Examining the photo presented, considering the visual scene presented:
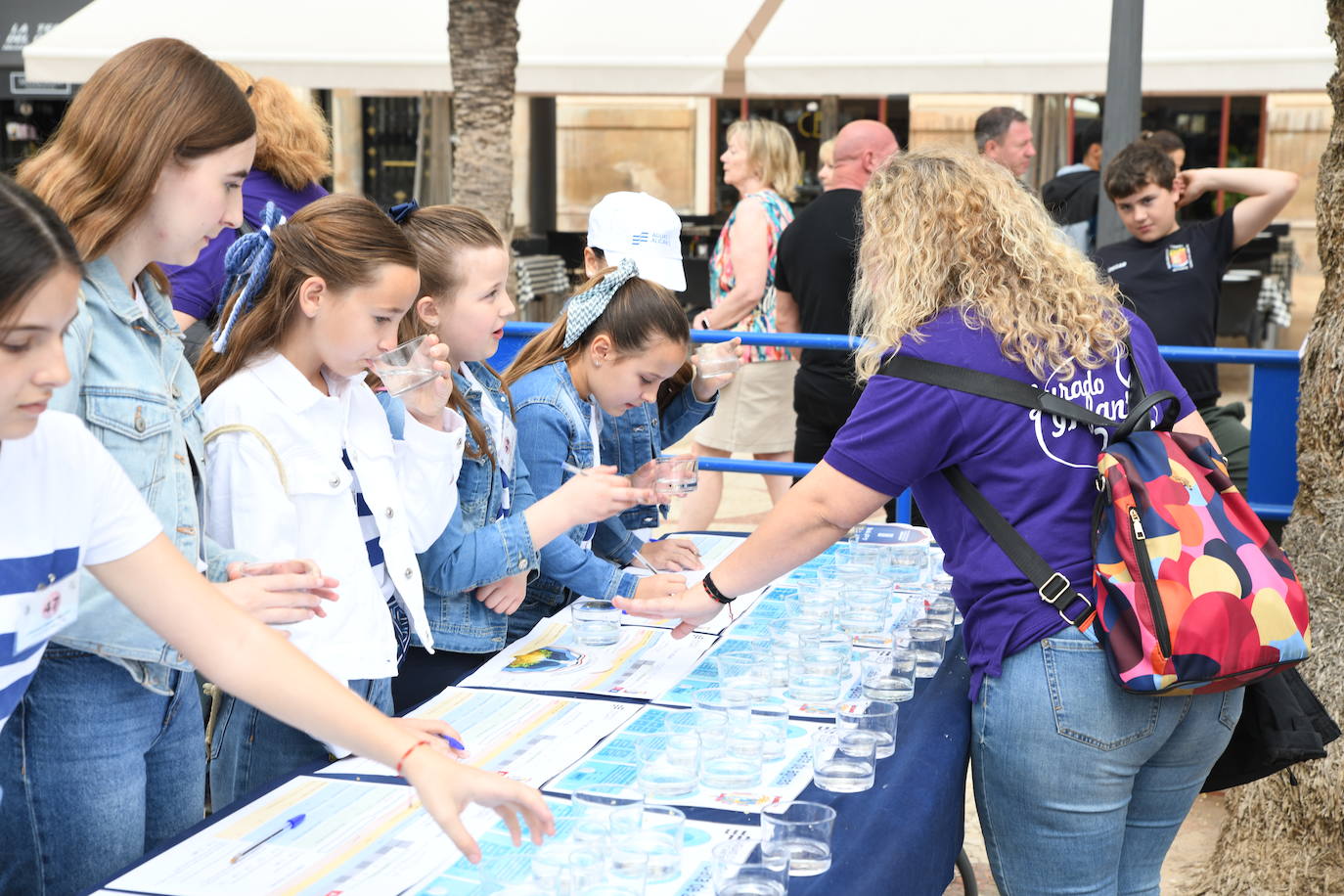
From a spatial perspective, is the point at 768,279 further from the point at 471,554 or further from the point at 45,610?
the point at 45,610

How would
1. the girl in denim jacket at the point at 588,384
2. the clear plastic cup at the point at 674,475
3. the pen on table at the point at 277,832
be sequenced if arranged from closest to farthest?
the pen on table at the point at 277,832
the clear plastic cup at the point at 674,475
the girl in denim jacket at the point at 588,384

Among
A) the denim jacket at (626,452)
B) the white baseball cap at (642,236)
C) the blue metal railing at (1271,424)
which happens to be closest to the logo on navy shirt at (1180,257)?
the blue metal railing at (1271,424)

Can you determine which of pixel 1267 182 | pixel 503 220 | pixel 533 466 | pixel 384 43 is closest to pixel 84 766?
pixel 533 466

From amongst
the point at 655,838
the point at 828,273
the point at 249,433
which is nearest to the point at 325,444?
the point at 249,433

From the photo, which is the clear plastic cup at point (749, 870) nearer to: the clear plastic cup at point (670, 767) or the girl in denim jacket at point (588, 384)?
the clear plastic cup at point (670, 767)

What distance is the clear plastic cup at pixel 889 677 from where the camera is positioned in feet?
8.35

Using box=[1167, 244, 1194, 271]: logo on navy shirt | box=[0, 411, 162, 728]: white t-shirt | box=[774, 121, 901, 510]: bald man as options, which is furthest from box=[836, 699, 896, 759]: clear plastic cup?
box=[1167, 244, 1194, 271]: logo on navy shirt

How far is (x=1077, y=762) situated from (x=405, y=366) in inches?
54.6

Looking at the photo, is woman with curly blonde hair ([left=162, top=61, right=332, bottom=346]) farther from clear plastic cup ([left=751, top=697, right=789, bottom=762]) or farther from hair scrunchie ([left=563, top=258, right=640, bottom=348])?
clear plastic cup ([left=751, top=697, right=789, bottom=762])

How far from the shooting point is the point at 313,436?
93.7 inches

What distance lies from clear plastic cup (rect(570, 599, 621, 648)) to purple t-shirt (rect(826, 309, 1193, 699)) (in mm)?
755

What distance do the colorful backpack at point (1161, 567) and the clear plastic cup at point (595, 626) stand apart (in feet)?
2.84

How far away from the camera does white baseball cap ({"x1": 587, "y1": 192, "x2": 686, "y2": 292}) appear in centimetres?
Result: 388

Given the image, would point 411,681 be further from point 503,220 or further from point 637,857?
point 503,220
